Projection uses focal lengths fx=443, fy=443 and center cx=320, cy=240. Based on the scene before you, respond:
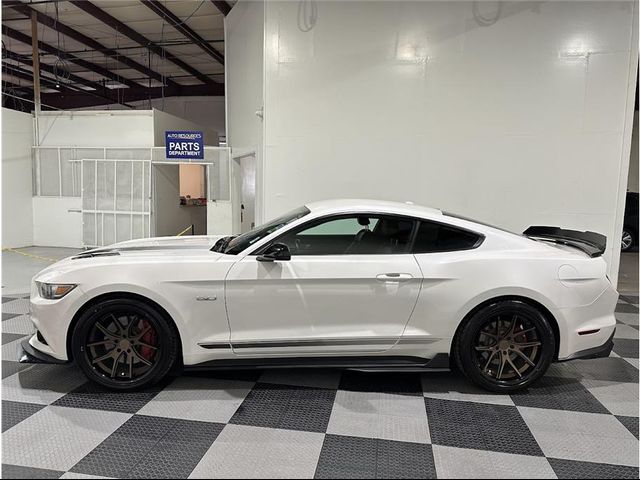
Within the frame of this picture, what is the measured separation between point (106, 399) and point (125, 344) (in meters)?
0.37

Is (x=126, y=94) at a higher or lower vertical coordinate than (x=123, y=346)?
higher

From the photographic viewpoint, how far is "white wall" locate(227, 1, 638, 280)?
586 centimetres

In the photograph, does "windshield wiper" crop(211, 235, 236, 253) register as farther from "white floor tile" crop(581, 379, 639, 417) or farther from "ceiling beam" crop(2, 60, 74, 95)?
"ceiling beam" crop(2, 60, 74, 95)

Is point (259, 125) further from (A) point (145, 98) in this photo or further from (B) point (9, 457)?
(A) point (145, 98)

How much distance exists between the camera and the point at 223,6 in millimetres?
8695

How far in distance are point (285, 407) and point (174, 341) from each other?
33.8 inches

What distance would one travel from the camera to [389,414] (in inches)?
111

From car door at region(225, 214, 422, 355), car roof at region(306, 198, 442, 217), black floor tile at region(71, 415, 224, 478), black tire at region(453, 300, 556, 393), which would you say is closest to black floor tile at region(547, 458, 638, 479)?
black tire at region(453, 300, 556, 393)

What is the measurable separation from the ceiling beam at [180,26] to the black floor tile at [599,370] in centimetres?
918

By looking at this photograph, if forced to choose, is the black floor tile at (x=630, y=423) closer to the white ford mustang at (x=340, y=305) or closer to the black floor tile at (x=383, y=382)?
the white ford mustang at (x=340, y=305)

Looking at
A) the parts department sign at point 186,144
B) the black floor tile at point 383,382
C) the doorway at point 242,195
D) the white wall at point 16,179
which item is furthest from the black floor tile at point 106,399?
the white wall at point 16,179

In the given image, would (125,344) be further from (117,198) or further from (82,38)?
(82,38)

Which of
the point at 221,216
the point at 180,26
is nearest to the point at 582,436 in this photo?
the point at 221,216

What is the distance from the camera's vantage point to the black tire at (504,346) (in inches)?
120
